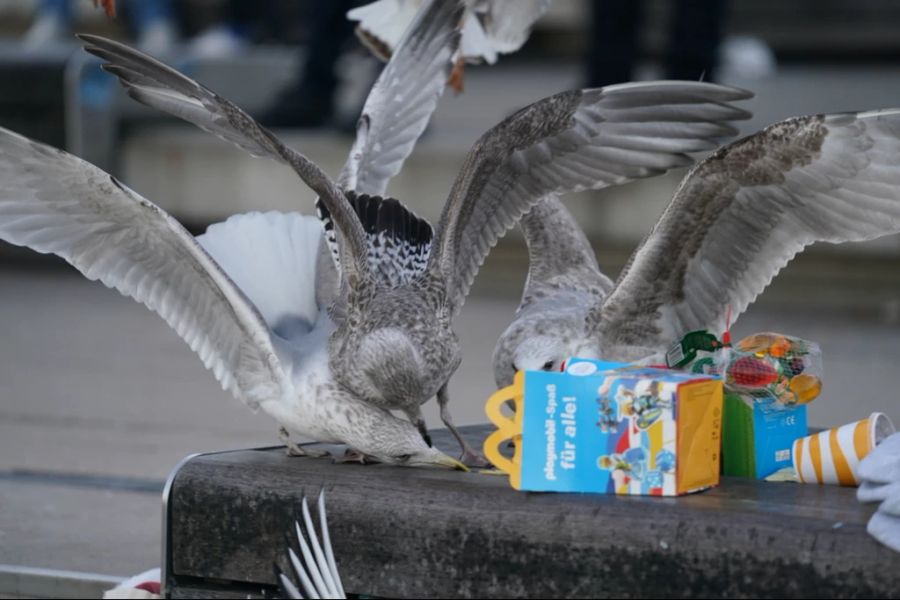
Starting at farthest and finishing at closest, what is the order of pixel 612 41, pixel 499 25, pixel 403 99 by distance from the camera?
1. pixel 612 41
2. pixel 499 25
3. pixel 403 99

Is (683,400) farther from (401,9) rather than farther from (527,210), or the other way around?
(401,9)

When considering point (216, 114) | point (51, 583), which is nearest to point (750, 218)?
point (216, 114)

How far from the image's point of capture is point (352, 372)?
3.14 metres

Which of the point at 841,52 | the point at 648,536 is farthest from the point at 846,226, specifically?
the point at 841,52

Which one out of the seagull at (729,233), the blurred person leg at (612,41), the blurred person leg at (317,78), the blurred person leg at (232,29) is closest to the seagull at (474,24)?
the seagull at (729,233)

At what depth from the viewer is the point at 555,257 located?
158 inches

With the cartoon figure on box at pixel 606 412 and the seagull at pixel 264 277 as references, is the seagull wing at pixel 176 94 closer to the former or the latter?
the seagull at pixel 264 277

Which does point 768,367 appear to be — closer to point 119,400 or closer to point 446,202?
point 446,202

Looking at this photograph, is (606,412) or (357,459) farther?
(357,459)

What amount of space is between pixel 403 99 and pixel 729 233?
1.07 metres

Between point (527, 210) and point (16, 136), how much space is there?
1.17 metres

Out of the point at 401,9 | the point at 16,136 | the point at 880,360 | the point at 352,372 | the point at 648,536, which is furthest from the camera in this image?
the point at 880,360

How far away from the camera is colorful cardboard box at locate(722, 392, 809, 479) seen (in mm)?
3172

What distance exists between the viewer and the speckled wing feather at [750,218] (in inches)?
130
